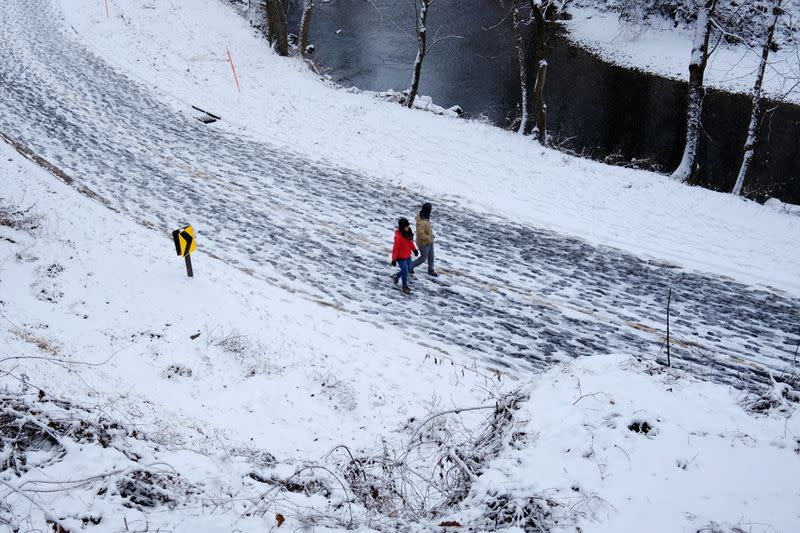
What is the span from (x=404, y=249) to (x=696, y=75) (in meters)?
14.1

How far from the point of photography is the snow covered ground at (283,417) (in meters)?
4.71

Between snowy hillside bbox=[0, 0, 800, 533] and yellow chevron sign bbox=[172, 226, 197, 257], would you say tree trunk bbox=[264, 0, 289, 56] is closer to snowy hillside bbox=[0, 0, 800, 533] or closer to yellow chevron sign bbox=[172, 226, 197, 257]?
snowy hillside bbox=[0, 0, 800, 533]

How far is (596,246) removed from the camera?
14117 mm

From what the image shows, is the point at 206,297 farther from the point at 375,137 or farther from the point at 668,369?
the point at 375,137

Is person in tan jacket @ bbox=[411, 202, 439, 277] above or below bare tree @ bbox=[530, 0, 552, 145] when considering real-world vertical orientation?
below

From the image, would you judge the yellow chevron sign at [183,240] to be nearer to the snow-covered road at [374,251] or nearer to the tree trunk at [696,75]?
the snow-covered road at [374,251]

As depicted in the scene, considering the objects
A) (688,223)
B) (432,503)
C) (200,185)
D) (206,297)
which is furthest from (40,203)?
(688,223)

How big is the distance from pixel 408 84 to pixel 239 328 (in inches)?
931

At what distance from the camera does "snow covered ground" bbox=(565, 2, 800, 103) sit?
96.2ft

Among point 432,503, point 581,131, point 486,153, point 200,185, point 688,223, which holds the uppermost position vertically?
point 581,131

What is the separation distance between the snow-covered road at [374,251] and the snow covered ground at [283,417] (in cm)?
123

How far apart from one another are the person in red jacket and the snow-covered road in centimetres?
50

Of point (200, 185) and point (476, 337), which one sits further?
point (200, 185)

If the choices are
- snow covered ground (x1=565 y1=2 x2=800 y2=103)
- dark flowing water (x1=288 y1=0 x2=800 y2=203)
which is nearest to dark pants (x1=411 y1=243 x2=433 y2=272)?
dark flowing water (x1=288 y1=0 x2=800 y2=203)
